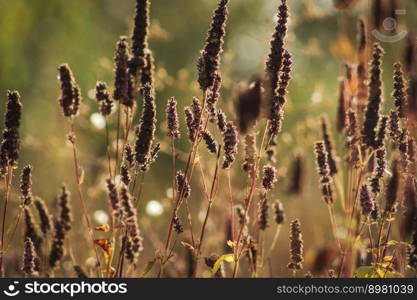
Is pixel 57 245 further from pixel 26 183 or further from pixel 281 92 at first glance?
pixel 281 92

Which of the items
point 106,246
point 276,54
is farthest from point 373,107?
point 106,246

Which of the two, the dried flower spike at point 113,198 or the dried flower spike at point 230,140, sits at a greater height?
the dried flower spike at point 230,140

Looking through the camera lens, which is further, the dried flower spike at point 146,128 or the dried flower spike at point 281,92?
the dried flower spike at point 281,92

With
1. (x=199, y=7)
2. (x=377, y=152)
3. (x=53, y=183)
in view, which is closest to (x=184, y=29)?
(x=199, y=7)

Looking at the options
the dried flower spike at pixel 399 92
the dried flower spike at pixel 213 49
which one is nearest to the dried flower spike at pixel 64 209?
the dried flower spike at pixel 213 49

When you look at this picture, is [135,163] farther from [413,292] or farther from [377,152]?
[413,292]

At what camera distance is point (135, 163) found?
2.55 metres

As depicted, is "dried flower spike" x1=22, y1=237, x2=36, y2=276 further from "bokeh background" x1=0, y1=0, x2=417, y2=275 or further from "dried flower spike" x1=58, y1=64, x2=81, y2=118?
"bokeh background" x1=0, y1=0, x2=417, y2=275

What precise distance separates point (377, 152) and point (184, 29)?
1171 cm

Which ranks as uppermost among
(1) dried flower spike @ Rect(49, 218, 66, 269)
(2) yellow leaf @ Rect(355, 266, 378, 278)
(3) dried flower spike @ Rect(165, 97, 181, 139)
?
(3) dried flower spike @ Rect(165, 97, 181, 139)

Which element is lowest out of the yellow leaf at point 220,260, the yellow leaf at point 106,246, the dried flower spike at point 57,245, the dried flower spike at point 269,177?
the yellow leaf at point 220,260

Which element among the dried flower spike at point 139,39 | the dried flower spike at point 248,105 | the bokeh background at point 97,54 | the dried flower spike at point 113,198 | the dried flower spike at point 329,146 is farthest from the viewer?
the bokeh background at point 97,54

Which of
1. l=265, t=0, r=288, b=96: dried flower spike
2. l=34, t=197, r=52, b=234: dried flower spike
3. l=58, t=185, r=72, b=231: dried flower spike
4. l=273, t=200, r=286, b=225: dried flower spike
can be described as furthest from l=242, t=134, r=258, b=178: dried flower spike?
l=34, t=197, r=52, b=234: dried flower spike

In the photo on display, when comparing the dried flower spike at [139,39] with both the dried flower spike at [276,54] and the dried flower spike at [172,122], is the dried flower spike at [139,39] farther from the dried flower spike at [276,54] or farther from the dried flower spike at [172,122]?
the dried flower spike at [276,54]
